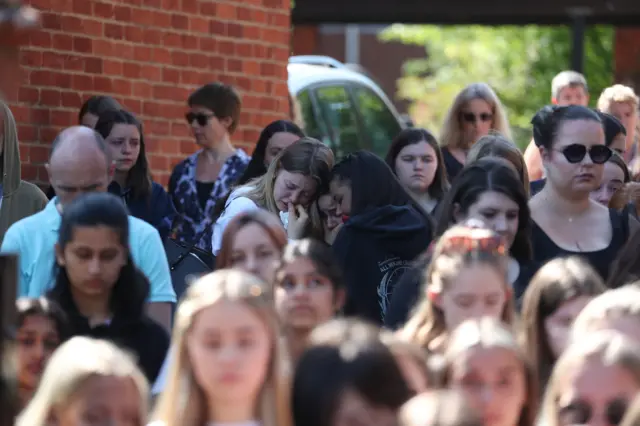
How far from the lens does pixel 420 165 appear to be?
817 centimetres

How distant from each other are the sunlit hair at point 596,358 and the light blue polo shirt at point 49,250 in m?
2.10

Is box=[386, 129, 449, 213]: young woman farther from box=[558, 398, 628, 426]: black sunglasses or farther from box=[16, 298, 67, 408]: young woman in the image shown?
box=[558, 398, 628, 426]: black sunglasses

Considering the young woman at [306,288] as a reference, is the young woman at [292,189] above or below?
above

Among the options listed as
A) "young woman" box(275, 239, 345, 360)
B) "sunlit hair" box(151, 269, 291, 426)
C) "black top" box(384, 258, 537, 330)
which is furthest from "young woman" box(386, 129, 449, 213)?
"sunlit hair" box(151, 269, 291, 426)

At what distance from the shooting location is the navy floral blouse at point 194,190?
27.1 ft

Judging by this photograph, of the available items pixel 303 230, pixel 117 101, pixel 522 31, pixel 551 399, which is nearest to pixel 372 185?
pixel 303 230

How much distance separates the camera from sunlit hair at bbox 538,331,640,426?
4008mm

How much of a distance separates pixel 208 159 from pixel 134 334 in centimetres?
347

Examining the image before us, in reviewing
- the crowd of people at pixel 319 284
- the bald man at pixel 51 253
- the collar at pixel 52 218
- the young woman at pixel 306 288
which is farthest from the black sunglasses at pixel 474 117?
the young woman at pixel 306 288

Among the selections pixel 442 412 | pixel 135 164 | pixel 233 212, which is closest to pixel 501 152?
pixel 233 212

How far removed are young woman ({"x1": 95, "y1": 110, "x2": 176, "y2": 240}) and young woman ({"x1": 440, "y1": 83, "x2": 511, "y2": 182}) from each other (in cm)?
230

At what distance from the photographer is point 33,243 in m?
5.80

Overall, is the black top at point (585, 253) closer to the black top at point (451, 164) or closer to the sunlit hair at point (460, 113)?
the black top at point (451, 164)

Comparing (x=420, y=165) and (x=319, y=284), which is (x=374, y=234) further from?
(x=420, y=165)
